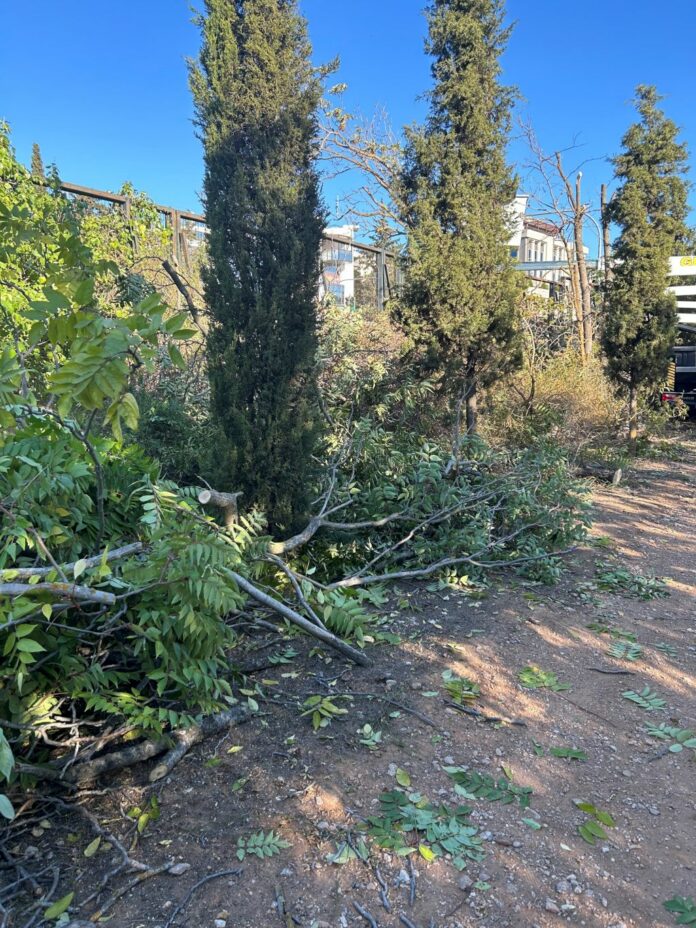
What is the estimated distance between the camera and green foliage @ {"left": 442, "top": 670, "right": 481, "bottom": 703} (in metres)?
3.10

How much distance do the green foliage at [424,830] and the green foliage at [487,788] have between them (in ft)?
0.32

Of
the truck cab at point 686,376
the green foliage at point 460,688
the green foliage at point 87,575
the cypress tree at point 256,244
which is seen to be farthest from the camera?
the truck cab at point 686,376

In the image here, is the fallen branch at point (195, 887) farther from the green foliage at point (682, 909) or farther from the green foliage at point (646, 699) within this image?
the green foliage at point (646, 699)

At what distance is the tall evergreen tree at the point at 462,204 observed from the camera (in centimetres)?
679

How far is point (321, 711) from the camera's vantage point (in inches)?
113

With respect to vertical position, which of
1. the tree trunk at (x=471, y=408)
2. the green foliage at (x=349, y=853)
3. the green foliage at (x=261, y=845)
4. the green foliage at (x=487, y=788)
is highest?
the tree trunk at (x=471, y=408)

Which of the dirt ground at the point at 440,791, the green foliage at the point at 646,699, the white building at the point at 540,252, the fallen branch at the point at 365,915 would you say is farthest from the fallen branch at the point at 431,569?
the white building at the point at 540,252

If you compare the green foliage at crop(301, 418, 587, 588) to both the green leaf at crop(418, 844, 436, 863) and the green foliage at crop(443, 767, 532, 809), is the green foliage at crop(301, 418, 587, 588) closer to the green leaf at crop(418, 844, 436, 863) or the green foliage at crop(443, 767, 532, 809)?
the green foliage at crop(443, 767, 532, 809)

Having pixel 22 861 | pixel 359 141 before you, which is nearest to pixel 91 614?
pixel 22 861

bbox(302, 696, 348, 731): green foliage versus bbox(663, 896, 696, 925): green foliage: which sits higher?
bbox(302, 696, 348, 731): green foliage

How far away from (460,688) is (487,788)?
2.29 ft

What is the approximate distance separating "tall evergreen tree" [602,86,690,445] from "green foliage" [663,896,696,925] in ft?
25.7

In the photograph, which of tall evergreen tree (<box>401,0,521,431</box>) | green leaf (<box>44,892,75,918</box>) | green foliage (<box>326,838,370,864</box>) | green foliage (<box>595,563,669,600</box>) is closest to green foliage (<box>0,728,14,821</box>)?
green leaf (<box>44,892,75,918</box>)

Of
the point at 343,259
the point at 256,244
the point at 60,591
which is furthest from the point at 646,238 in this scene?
the point at 60,591
